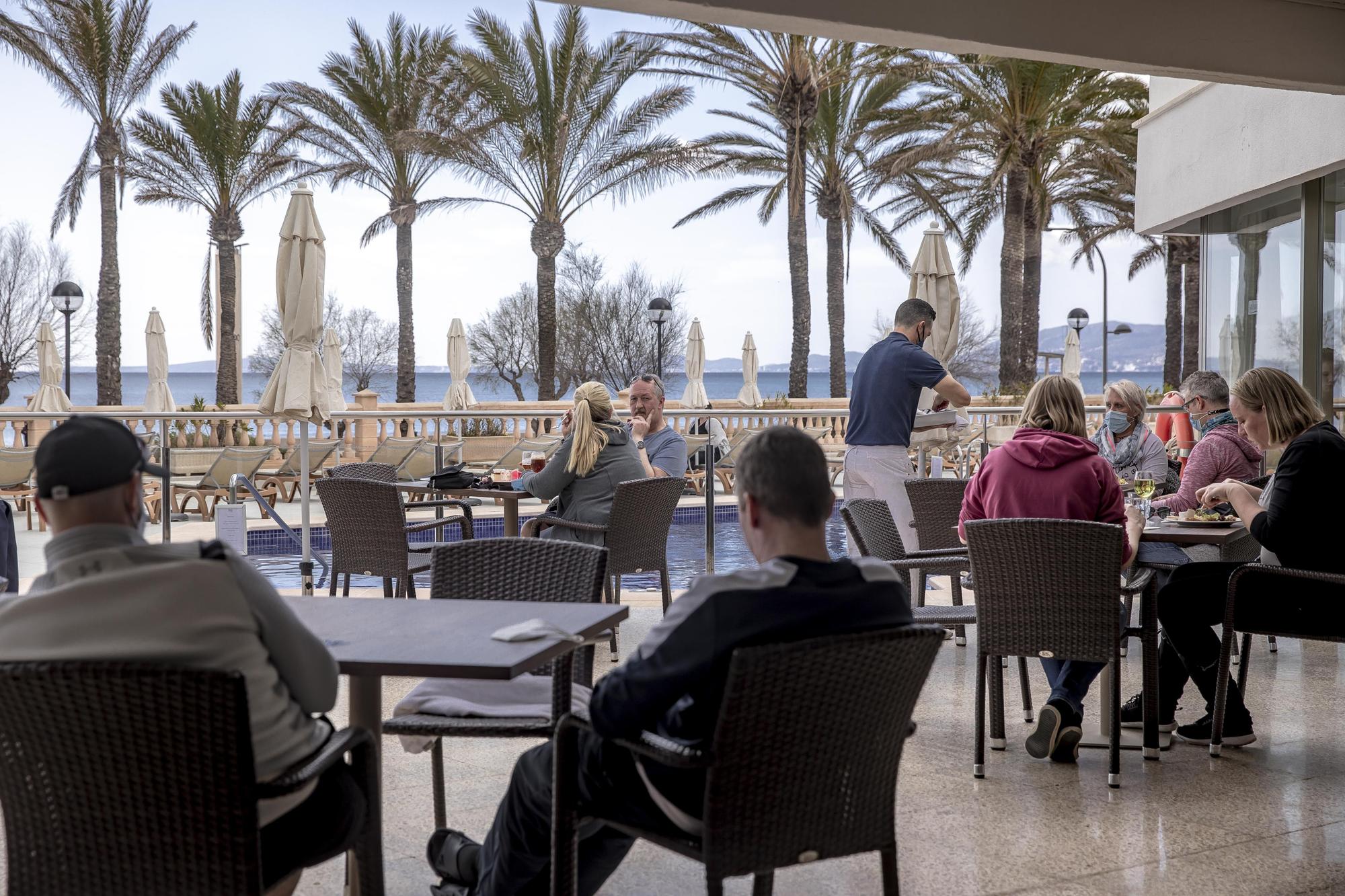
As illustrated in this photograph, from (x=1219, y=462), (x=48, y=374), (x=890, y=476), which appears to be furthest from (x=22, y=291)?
(x=1219, y=462)

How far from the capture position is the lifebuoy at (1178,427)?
959 cm

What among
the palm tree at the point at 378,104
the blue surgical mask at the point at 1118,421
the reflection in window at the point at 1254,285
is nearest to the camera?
the blue surgical mask at the point at 1118,421

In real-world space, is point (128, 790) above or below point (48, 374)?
below

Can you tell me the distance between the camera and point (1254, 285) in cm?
1064

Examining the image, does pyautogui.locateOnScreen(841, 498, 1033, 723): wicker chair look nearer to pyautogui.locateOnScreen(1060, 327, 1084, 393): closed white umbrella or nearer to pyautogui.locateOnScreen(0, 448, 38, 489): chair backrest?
pyautogui.locateOnScreen(0, 448, 38, 489): chair backrest

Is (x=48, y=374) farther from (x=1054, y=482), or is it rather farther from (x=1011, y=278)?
(x=1011, y=278)

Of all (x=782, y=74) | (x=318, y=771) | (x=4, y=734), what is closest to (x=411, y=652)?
(x=318, y=771)

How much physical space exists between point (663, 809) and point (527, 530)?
391 centimetres

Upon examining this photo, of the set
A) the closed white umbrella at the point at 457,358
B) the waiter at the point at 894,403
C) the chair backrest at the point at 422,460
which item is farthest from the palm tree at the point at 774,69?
the waiter at the point at 894,403

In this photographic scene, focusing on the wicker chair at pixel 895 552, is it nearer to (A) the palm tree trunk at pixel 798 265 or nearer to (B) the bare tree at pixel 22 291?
(A) the palm tree trunk at pixel 798 265

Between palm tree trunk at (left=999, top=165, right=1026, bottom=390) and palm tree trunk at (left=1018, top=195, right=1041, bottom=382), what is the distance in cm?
21

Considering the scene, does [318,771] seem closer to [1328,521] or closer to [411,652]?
[411,652]

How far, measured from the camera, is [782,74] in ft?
69.4

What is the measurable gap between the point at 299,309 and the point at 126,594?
20.7ft
